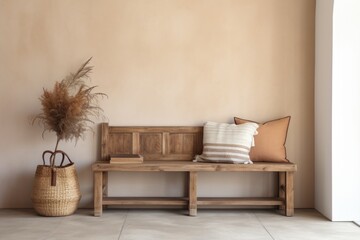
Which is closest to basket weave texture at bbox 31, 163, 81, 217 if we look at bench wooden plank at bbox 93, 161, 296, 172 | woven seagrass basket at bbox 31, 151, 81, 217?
woven seagrass basket at bbox 31, 151, 81, 217

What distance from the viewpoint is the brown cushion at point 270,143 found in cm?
514

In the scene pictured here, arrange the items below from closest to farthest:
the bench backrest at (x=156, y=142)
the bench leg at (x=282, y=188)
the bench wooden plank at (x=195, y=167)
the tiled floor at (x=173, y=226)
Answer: the tiled floor at (x=173, y=226) → the bench wooden plank at (x=195, y=167) → the bench leg at (x=282, y=188) → the bench backrest at (x=156, y=142)

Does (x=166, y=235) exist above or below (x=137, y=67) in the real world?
below

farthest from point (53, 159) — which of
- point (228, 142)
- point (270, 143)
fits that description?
point (270, 143)

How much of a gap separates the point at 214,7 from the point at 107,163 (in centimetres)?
211

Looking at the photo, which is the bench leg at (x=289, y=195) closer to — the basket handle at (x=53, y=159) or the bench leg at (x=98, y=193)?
the bench leg at (x=98, y=193)

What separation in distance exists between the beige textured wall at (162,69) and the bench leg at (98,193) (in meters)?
0.45

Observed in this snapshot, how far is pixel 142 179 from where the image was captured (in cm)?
538

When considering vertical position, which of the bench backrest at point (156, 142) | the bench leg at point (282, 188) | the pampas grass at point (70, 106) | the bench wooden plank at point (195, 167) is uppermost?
the pampas grass at point (70, 106)

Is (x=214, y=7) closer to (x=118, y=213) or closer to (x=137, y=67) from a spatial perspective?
(x=137, y=67)

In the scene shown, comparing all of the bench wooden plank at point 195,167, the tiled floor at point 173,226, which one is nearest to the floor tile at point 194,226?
the tiled floor at point 173,226

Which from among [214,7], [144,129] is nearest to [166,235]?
[144,129]

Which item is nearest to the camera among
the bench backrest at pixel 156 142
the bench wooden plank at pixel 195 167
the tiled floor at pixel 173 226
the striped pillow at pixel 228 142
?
the tiled floor at pixel 173 226

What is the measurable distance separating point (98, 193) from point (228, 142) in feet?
4.74
